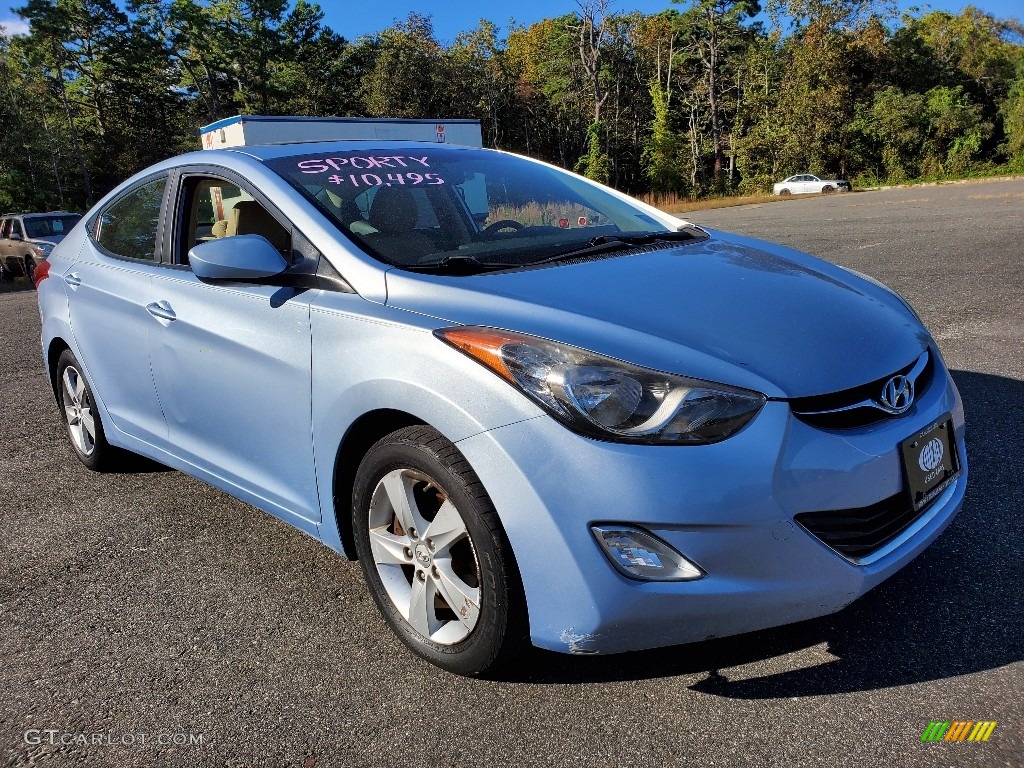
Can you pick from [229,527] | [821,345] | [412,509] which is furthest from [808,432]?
[229,527]

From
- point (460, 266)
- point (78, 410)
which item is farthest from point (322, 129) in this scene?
point (460, 266)

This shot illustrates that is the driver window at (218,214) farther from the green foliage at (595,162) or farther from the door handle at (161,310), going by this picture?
the green foliage at (595,162)

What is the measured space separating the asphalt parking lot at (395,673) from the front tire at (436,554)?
14 cm

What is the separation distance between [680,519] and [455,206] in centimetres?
171

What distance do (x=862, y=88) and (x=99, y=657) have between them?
192 feet

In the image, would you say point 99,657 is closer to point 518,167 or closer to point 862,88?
point 518,167

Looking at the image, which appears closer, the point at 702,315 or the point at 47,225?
the point at 702,315

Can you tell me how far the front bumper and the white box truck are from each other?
1030 cm

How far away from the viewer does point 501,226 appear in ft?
10.2

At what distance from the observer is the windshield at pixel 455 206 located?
2758 mm

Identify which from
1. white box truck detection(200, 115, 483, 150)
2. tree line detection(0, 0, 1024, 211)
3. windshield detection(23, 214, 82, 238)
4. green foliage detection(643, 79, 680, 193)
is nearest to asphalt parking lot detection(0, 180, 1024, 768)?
white box truck detection(200, 115, 483, 150)

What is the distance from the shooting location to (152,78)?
50250 mm

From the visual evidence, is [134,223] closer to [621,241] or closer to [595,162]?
[621,241]

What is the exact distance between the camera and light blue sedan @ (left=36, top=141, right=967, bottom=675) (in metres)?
1.94
